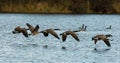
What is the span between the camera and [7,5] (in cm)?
8212

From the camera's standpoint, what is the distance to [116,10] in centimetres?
8631

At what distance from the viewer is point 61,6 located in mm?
83125

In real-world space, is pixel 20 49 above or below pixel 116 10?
above

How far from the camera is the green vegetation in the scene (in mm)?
80756

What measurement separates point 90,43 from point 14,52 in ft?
26.5

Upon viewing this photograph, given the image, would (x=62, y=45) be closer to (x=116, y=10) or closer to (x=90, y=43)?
(x=90, y=43)

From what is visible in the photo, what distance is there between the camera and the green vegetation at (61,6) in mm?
80756

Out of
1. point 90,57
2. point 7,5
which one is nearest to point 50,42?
point 90,57

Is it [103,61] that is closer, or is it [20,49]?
[103,61]

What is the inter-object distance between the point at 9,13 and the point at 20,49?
1965 inches

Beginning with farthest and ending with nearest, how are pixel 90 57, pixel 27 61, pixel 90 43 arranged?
1. pixel 90 43
2. pixel 90 57
3. pixel 27 61

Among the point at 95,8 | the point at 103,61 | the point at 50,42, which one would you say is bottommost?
the point at 95,8

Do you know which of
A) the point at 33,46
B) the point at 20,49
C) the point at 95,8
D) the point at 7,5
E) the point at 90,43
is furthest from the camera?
the point at 95,8

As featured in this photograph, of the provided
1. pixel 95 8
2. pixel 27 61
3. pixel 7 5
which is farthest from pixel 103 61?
pixel 95 8
